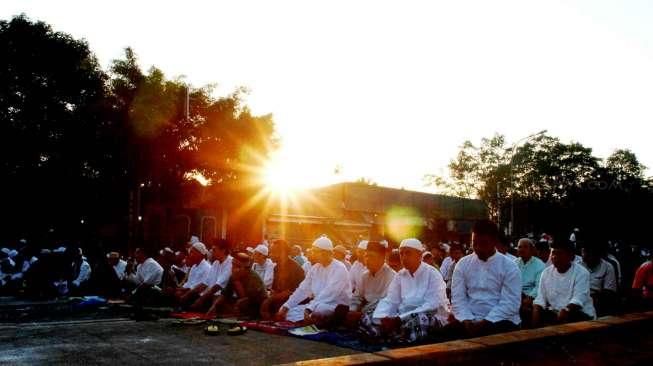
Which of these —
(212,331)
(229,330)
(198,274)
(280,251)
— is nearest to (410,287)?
(229,330)

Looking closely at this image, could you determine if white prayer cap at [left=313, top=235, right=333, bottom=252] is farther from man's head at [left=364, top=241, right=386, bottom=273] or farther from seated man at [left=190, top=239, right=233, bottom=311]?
seated man at [left=190, top=239, right=233, bottom=311]

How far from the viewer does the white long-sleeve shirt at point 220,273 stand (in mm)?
11133

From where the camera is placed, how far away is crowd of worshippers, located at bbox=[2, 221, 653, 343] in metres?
6.31

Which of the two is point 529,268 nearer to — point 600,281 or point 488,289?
point 600,281

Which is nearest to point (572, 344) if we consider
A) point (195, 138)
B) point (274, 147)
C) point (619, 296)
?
point (619, 296)

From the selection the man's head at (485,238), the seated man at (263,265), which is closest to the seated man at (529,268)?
the man's head at (485,238)

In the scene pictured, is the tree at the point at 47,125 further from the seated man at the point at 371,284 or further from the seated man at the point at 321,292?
the seated man at the point at 371,284

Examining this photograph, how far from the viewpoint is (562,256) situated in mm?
6891

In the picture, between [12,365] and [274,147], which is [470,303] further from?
[274,147]

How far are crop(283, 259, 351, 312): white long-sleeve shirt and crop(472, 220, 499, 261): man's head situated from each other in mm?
3179

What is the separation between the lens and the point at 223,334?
321 inches

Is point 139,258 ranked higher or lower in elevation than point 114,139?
lower

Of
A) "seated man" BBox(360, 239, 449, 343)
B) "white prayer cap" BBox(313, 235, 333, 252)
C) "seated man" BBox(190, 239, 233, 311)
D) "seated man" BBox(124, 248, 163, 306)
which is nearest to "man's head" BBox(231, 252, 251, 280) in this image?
"seated man" BBox(190, 239, 233, 311)

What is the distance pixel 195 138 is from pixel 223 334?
1967cm
